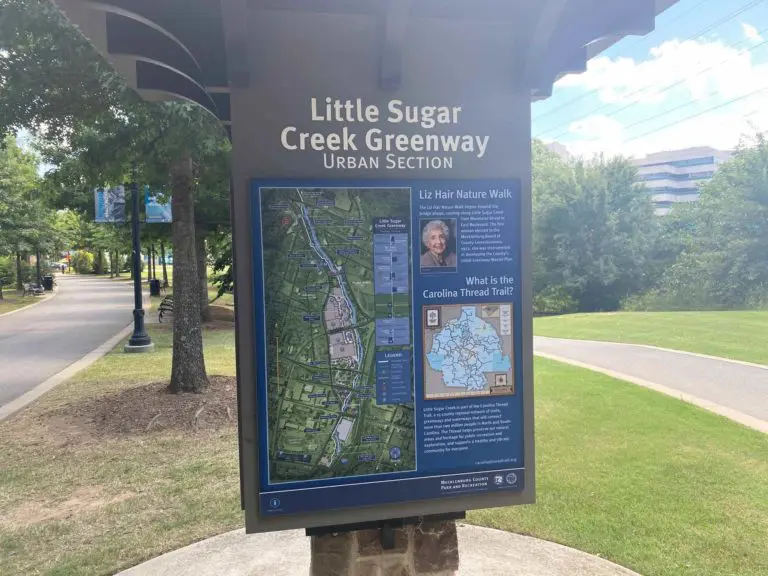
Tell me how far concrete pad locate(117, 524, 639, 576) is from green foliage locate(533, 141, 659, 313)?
33.5 metres

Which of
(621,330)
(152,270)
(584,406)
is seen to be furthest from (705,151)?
(584,406)

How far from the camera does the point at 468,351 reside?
3191 mm

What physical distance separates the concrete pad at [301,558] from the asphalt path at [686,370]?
5.44 m

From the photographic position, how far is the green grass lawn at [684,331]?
14.6m

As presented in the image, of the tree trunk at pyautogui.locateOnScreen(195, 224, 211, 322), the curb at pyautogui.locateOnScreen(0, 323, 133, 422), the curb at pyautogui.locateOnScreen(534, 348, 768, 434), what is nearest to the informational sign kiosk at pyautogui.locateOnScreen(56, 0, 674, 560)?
the curb at pyautogui.locateOnScreen(534, 348, 768, 434)

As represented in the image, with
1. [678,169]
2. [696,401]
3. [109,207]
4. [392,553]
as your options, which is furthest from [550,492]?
[678,169]

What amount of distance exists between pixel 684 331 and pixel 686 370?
6534 millimetres

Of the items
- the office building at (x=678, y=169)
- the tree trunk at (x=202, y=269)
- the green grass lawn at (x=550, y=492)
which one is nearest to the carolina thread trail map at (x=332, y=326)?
the green grass lawn at (x=550, y=492)

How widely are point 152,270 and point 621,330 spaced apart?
3688cm

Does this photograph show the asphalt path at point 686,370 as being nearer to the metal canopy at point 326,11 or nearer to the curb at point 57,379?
the metal canopy at point 326,11

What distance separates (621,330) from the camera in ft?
63.3

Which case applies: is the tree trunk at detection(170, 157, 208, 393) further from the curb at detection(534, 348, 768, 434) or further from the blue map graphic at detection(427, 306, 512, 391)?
the curb at detection(534, 348, 768, 434)

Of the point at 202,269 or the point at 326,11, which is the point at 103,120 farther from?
the point at 202,269

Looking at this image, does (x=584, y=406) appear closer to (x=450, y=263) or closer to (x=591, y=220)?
(x=450, y=263)
